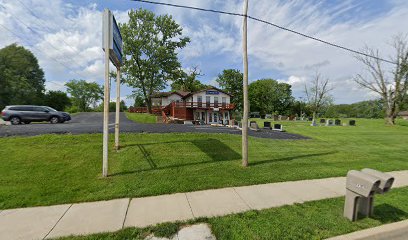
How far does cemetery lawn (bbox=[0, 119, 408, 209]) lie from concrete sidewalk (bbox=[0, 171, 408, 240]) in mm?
359

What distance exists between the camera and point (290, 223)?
12.2ft

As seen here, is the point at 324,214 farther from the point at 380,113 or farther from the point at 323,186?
the point at 380,113

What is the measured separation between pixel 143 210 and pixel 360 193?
13.6 feet

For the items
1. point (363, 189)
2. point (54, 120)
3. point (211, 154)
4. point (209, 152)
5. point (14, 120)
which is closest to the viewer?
point (363, 189)

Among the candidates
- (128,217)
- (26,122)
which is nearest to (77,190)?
(128,217)

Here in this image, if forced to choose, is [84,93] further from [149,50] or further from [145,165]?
[145,165]

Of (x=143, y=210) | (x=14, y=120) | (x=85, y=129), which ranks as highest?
(x=14, y=120)

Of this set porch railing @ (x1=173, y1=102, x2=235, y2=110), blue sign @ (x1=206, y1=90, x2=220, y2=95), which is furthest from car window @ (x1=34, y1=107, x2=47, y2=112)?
blue sign @ (x1=206, y1=90, x2=220, y2=95)

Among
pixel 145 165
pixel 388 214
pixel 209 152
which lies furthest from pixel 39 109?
pixel 388 214

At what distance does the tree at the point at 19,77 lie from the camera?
38.3 m

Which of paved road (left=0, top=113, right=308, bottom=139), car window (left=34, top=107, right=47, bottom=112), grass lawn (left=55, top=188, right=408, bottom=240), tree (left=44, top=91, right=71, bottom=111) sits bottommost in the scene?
grass lawn (left=55, top=188, right=408, bottom=240)

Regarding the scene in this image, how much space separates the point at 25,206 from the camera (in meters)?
4.20

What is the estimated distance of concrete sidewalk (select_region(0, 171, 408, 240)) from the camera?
3.47 meters

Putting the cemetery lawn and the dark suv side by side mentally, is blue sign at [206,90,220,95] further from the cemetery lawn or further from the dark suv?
the cemetery lawn
